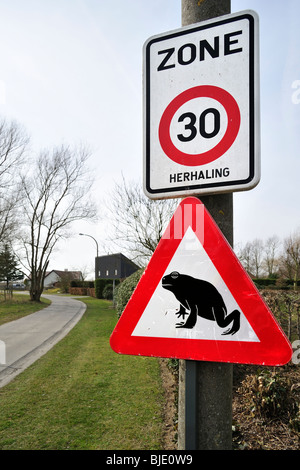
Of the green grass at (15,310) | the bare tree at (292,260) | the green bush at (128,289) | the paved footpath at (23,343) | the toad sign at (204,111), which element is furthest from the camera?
the bare tree at (292,260)

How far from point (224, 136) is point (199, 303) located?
27.8 inches

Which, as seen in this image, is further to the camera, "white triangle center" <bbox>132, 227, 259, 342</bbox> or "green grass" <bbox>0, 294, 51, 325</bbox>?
"green grass" <bbox>0, 294, 51, 325</bbox>

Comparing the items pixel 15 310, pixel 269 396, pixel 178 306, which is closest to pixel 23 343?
pixel 269 396

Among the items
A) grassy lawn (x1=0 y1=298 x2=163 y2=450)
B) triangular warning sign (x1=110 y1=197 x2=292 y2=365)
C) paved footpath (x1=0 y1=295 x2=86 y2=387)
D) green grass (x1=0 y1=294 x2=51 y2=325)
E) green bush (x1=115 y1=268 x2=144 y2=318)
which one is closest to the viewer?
triangular warning sign (x1=110 y1=197 x2=292 y2=365)

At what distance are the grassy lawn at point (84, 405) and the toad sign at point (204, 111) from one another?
3.44m

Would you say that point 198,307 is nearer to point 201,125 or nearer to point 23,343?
point 201,125

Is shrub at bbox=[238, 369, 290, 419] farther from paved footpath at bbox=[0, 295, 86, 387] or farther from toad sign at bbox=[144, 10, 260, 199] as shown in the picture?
paved footpath at bbox=[0, 295, 86, 387]

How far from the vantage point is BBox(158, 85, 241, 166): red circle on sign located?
140cm

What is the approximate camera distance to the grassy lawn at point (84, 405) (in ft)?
12.8

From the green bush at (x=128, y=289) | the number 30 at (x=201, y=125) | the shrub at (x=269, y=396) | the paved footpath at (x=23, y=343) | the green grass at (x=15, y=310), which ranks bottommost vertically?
the green grass at (x=15, y=310)

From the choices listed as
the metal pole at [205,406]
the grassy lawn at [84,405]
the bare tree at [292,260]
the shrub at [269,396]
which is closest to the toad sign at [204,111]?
the metal pole at [205,406]

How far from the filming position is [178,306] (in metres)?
1.32

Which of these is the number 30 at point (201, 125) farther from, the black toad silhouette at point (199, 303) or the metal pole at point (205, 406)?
the metal pole at point (205, 406)

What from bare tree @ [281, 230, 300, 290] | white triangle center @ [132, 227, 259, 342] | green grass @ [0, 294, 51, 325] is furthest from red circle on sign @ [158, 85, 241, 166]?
bare tree @ [281, 230, 300, 290]
